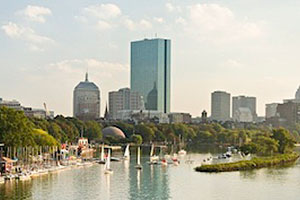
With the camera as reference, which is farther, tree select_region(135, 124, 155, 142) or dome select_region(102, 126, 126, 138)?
dome select_region(102, 126, 126, 138)

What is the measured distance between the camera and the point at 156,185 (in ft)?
200

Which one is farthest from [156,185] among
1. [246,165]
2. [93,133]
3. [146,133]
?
[146,133]

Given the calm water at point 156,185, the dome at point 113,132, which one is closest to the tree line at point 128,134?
the dome at point 113,132

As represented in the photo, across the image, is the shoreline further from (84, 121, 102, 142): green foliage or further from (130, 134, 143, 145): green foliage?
(84, 121, 102, 142): green foliage

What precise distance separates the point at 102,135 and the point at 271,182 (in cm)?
9133

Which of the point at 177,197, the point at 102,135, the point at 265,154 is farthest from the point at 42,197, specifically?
the point at 102,135

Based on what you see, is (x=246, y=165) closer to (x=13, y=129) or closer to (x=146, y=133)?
(x=13, y=129)

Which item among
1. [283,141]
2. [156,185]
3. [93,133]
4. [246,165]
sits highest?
[93,133]

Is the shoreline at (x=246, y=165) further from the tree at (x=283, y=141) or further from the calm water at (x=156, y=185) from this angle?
the tree at (x=283, y=141)

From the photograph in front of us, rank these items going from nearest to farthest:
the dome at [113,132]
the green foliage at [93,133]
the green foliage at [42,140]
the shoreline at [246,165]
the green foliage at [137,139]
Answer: the shoreline at [246,165]
the green foliage at [42,140]
the green foliage at [137,139]
the green foliage at [93,133]
the dome at [113,132]

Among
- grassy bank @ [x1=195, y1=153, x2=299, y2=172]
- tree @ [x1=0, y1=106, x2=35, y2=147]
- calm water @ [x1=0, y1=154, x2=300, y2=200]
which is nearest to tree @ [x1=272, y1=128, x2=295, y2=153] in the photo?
grassy bank @ [x1=195, y1=153, x2=299, y2=172]

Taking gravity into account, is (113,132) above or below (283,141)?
above

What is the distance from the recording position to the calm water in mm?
53531

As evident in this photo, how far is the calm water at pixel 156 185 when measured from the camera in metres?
53.5
